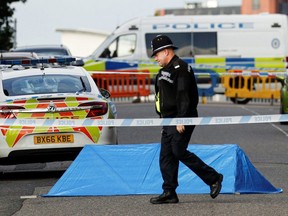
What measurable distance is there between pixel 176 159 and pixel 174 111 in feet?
1.57

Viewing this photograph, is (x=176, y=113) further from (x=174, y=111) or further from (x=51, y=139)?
(x=51, y=139)

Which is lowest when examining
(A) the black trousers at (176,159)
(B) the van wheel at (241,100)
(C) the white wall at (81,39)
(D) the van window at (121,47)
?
(C) the white wall at (81,39)

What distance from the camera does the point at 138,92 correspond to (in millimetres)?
37281

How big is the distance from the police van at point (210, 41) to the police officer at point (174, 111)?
24.7m

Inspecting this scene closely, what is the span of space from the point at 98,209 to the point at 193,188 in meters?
1.51

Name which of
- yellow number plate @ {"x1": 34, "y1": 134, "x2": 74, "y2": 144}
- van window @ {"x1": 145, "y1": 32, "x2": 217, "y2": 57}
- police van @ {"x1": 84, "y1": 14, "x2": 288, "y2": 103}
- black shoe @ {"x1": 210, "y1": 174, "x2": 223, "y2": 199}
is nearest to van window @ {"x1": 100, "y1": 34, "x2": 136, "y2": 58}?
police van @ {"x1": 84, "y1": 14, "x2": 288, "y2": 103}

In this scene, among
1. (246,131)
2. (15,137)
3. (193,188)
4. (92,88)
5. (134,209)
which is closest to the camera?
(134,209)

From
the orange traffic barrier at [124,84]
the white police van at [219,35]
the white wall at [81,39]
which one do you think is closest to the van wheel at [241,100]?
the white police van at [219,35]

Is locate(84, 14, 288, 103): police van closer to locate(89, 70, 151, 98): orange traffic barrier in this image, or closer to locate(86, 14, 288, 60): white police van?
locate(86, 14, 288, 60): white police van

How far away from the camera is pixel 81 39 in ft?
431

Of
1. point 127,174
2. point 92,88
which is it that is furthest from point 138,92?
point 127,174

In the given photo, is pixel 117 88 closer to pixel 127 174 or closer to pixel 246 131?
pixel 246 131

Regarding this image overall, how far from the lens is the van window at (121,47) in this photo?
119 feet

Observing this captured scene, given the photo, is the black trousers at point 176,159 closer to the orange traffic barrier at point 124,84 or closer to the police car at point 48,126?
the police car at point 48,126
